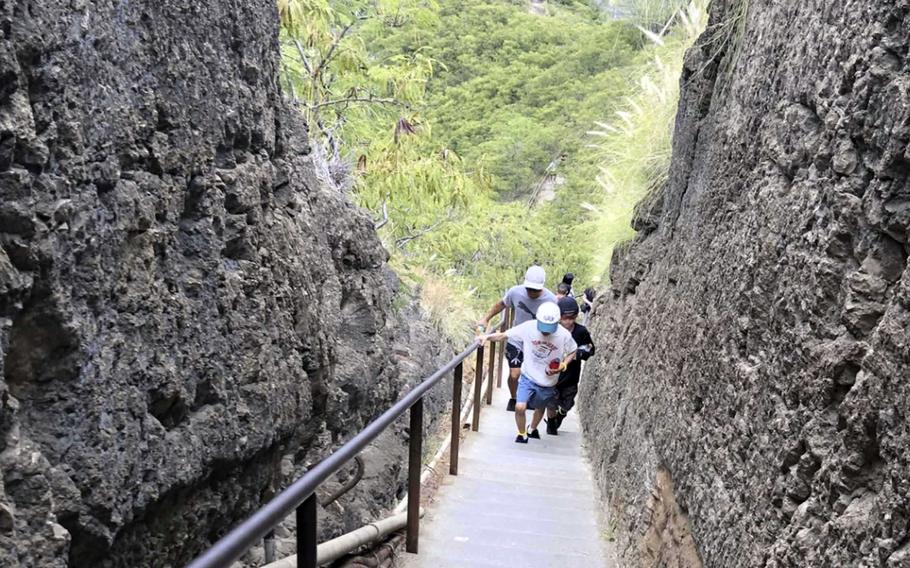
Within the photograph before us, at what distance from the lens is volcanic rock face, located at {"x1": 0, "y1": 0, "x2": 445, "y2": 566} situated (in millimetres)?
1760

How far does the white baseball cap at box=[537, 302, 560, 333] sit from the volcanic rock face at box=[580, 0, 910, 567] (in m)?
2.52

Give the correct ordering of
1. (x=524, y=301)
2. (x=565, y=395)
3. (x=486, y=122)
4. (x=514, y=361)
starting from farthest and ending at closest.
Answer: (x=486, y=122) → (x=514, y=361) → (x=524, y=301) → (x=565, y=395)

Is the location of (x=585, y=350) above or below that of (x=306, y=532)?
below

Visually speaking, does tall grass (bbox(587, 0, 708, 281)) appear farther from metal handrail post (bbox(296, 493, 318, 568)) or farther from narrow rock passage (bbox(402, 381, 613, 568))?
metal handrail post (bbox(296, 493, 318, 568))

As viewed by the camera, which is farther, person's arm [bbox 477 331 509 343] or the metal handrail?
person's arm [bbox 477 331 509 343]

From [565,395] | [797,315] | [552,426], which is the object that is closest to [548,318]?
[565,395]

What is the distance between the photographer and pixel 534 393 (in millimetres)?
6918

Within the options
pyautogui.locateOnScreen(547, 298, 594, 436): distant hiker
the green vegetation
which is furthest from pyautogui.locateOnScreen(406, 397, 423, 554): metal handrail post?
pyautogui.locateOnScreen(547, 298, 594, 436): distant hiker

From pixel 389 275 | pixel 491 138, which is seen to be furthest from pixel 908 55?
pixel 491 138

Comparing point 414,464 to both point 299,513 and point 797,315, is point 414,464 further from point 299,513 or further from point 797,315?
point 797,315

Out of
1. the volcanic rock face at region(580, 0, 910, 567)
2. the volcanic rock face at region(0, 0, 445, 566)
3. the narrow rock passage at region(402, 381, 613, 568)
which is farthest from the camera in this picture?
the narrow rock passage at region(402, 381, 613, 568)

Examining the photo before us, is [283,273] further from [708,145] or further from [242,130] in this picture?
[708,145]

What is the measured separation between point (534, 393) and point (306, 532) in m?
5.00

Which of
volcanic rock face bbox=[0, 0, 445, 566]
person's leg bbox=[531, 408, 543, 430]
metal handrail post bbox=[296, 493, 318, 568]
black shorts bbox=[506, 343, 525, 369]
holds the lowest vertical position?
person's leg bbox=[531, 408, 543, 430]
